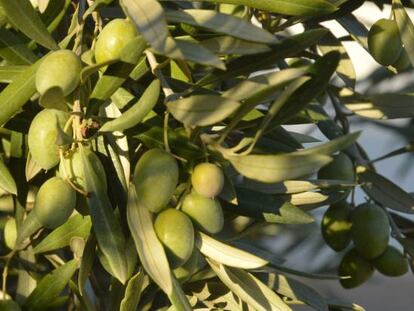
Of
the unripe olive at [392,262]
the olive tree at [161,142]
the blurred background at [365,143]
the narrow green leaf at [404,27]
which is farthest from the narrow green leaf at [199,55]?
the blurred background at [365,143]

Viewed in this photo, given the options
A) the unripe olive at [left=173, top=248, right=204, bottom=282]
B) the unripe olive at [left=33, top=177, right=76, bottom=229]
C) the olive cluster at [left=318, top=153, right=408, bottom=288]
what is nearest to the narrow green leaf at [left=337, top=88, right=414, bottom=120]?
the olive cluster at [left=318, top=153, right=408, bottom=288]

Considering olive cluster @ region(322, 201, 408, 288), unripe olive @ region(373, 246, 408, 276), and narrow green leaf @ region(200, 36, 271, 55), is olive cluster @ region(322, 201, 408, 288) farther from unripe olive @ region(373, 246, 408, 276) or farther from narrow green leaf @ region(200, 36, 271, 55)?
narrow green leaf @ region(200, 36, 271, 55)

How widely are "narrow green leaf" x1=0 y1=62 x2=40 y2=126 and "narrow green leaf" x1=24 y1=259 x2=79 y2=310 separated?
0.21 m

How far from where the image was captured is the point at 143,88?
863 millimetres

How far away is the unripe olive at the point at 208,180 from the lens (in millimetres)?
718

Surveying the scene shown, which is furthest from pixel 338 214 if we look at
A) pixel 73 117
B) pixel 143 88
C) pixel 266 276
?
pixel 73 117

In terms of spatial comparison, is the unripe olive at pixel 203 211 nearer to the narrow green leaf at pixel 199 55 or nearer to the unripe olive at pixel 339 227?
the narrow green leaf at pixel 199 55

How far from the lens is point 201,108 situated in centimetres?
69

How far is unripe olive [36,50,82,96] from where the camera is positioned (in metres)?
0.70

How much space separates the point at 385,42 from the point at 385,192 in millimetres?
321

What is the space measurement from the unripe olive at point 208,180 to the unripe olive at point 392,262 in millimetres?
534

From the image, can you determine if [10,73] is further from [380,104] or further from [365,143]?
[365,143]

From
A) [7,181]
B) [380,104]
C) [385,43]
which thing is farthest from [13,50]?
[380,104]

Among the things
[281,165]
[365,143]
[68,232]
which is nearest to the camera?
[281,165]
